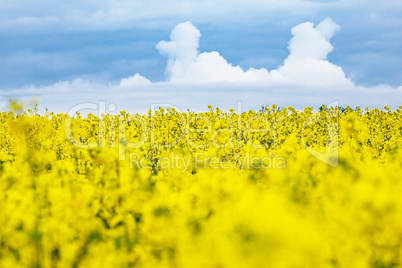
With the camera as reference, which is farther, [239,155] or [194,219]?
[239,155]

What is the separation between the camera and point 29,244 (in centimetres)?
367

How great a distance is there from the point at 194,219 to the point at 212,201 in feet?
1.20

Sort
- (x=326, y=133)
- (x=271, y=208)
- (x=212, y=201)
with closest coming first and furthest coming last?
(x=271, y=208)
(x=212, y=201)
(x=326, y=133)

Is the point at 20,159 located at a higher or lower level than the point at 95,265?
higher

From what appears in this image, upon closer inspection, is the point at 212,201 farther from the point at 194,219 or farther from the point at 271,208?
the point at 271,208

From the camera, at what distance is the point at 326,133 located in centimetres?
1231

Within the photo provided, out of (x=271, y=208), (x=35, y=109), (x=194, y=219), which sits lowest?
(x=194, y=219)

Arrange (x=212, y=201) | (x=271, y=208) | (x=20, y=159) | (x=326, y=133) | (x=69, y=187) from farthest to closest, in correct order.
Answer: (x=326, y=133), (x=20, y=159), (x=69, y=187), (x=212, y=201), (x=271, y=208)

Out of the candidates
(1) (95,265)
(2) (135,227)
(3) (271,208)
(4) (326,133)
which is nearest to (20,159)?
(2) (135,227)

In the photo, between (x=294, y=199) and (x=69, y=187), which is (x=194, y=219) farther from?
(x=69, y=187)

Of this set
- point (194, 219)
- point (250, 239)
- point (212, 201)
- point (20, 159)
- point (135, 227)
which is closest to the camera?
point (250, 239)

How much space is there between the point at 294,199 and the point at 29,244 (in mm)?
2330

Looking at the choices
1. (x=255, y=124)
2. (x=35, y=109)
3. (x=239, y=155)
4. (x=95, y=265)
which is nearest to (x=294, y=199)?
(x=95, y=265)

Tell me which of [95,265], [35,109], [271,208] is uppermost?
[35,109]
